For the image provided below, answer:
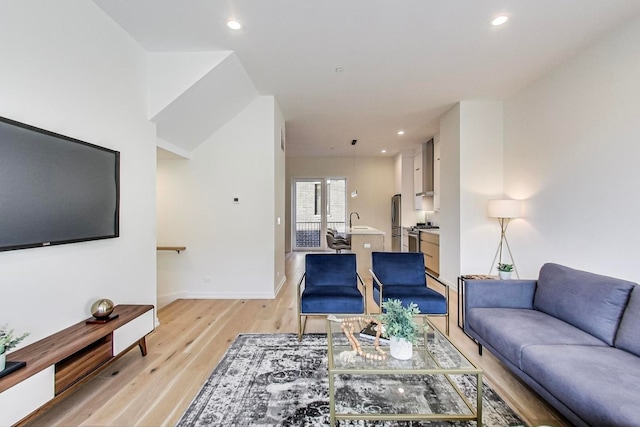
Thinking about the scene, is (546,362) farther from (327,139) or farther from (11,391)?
(327,139)

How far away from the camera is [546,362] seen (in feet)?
5.65

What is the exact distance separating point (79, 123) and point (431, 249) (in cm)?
559

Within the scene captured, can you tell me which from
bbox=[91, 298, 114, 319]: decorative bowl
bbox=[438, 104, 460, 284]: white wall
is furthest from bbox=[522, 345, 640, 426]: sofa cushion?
bbox=[91, 298, 114, 319]: decorative bowl

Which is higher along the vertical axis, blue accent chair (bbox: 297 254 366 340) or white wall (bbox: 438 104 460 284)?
white wall (bbox: 438 104 460 284)

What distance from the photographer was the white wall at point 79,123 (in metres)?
1.81

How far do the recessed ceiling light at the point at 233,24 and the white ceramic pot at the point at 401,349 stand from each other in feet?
9.71

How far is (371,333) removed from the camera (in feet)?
6.98

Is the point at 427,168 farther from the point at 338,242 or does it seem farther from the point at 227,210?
the point at 227,210

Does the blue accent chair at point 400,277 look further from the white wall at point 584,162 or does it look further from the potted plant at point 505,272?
the white wall at point 584,162

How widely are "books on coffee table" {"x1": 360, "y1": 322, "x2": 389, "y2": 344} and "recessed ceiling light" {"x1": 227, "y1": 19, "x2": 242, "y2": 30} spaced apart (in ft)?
9.58

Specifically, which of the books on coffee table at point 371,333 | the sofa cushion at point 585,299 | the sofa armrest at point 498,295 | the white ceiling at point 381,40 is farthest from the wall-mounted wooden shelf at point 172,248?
the sofa cushion at point 585,299

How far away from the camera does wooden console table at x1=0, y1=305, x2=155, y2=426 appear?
1471 millimetres

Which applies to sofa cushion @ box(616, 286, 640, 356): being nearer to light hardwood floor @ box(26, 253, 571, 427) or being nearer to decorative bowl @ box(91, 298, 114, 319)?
light hardwood floor @ box(26, 253, 571, 427)

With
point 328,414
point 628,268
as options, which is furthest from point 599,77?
point 328,414
